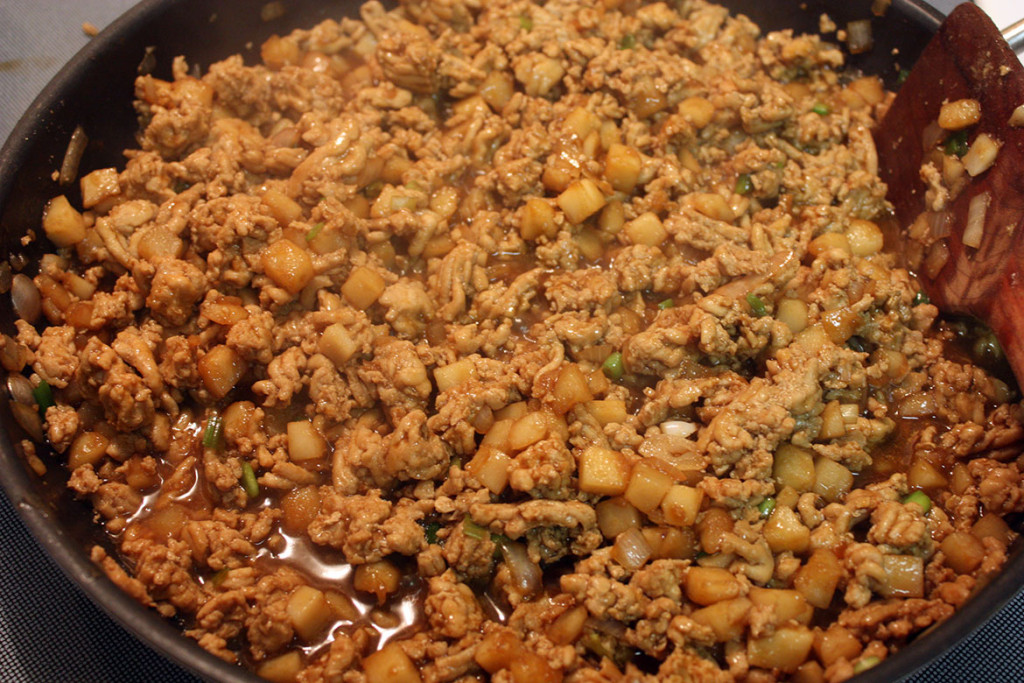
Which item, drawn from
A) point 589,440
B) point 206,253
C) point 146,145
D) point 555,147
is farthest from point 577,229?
point 146,145

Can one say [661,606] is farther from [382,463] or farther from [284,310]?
[284,310]

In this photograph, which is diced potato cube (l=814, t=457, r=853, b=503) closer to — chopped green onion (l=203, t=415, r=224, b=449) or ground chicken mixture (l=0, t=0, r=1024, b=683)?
ground chicken mixture (l=0, t=0, r=1024, b=683)

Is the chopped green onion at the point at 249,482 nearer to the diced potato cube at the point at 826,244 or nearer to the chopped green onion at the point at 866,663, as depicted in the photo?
the chopped green onion at the point at 866,663

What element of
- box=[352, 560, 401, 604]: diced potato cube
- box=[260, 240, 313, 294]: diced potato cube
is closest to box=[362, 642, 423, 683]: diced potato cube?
box=[352, 560, 401, 604]: diced potato cube

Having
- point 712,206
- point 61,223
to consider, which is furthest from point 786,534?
point 61,223

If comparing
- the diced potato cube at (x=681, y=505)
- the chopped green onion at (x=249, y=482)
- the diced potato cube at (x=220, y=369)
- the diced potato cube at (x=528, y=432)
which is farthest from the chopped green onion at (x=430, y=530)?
the diced potato cube at (x=220, y=369)
